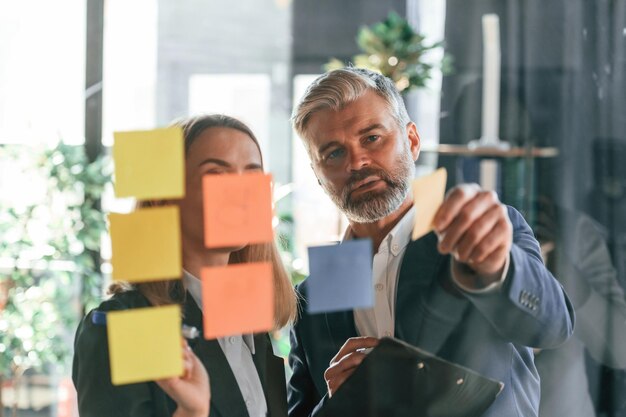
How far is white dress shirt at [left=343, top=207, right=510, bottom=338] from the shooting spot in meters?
0.72

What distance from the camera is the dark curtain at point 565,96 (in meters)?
1.04

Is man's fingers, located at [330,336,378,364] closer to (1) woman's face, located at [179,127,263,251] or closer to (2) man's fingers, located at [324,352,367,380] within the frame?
(2) man's fingers, located at [324,352,367,380]

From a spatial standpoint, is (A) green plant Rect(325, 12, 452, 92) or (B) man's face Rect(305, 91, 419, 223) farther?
(A) green plant Rect(325, 12, 452, 92)

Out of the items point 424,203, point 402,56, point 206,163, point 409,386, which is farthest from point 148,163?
point 402,56

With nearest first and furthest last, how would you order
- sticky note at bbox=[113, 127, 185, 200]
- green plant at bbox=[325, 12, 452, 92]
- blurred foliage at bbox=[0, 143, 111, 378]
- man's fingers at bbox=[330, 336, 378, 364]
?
sticky note at bbox=[113, 127, 185, 200] → man's fingers at bbox=[330, 336, 378, 364] → green plant at bbox=[325, 12, 452, 92] → blurred foliage at bbox=[0, 143, 111, 378]

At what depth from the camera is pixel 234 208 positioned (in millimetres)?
658

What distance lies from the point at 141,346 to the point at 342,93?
31 cm

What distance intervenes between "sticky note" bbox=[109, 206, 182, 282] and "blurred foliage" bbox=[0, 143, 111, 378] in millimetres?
920

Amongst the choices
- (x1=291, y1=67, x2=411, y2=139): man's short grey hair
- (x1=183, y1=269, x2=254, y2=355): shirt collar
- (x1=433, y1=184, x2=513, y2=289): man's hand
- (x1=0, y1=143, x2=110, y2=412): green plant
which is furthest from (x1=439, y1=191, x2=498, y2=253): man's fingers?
(x1=0, y1=143, x2=110, y2=412): green plant

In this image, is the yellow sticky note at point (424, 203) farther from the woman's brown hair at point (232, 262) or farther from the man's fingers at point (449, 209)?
the woman's brown hair at point (232, 262)

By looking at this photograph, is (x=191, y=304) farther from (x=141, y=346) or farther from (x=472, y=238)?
(x=472, y=238)

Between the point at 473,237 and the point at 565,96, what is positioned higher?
the point at 565,96

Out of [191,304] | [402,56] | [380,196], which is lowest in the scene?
[191,304]

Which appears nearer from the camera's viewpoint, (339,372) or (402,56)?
(339,372)
